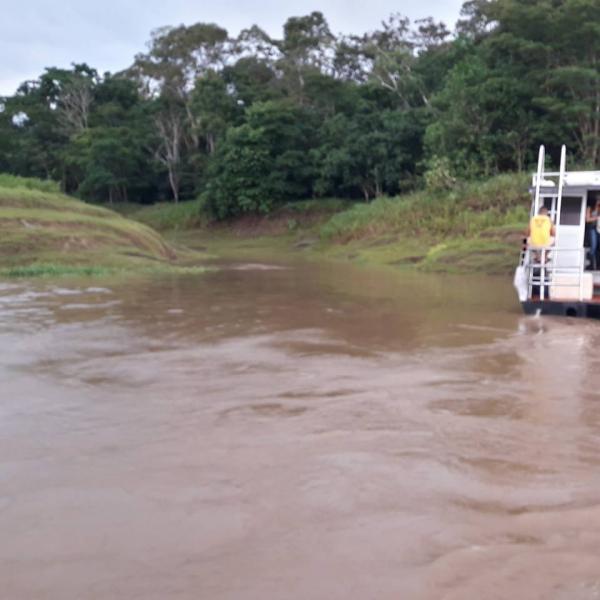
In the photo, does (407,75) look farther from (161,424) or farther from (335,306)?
(161,424)

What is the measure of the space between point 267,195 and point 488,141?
47.2ft

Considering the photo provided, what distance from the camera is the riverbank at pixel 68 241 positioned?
2061 centimetres

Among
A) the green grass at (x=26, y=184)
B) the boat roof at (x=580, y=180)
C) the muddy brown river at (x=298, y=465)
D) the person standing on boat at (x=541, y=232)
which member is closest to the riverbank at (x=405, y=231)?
the green grass at (x=26, y=184)

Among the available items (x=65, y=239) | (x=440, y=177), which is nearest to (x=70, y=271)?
(x=65, y=239)

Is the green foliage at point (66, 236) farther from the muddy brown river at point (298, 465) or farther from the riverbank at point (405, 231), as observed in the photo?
the muddy brown river at point (298, 465)

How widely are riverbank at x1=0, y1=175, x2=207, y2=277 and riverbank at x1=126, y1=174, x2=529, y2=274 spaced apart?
6.74 metres

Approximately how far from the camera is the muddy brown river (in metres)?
3.66

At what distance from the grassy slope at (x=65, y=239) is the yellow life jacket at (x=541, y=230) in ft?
40.7

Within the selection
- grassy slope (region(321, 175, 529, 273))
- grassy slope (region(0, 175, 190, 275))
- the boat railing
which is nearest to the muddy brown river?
the boat railing

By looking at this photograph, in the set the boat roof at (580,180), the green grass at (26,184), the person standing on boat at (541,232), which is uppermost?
the green grass at (26,184)

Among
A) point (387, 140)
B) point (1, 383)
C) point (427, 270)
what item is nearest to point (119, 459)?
point (1, 383)

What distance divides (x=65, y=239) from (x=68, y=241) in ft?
0.47

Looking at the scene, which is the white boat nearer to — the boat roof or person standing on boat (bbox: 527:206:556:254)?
the boat roof

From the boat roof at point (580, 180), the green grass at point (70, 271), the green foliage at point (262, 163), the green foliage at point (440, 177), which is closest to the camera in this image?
the boat roof at point (580, 180)
